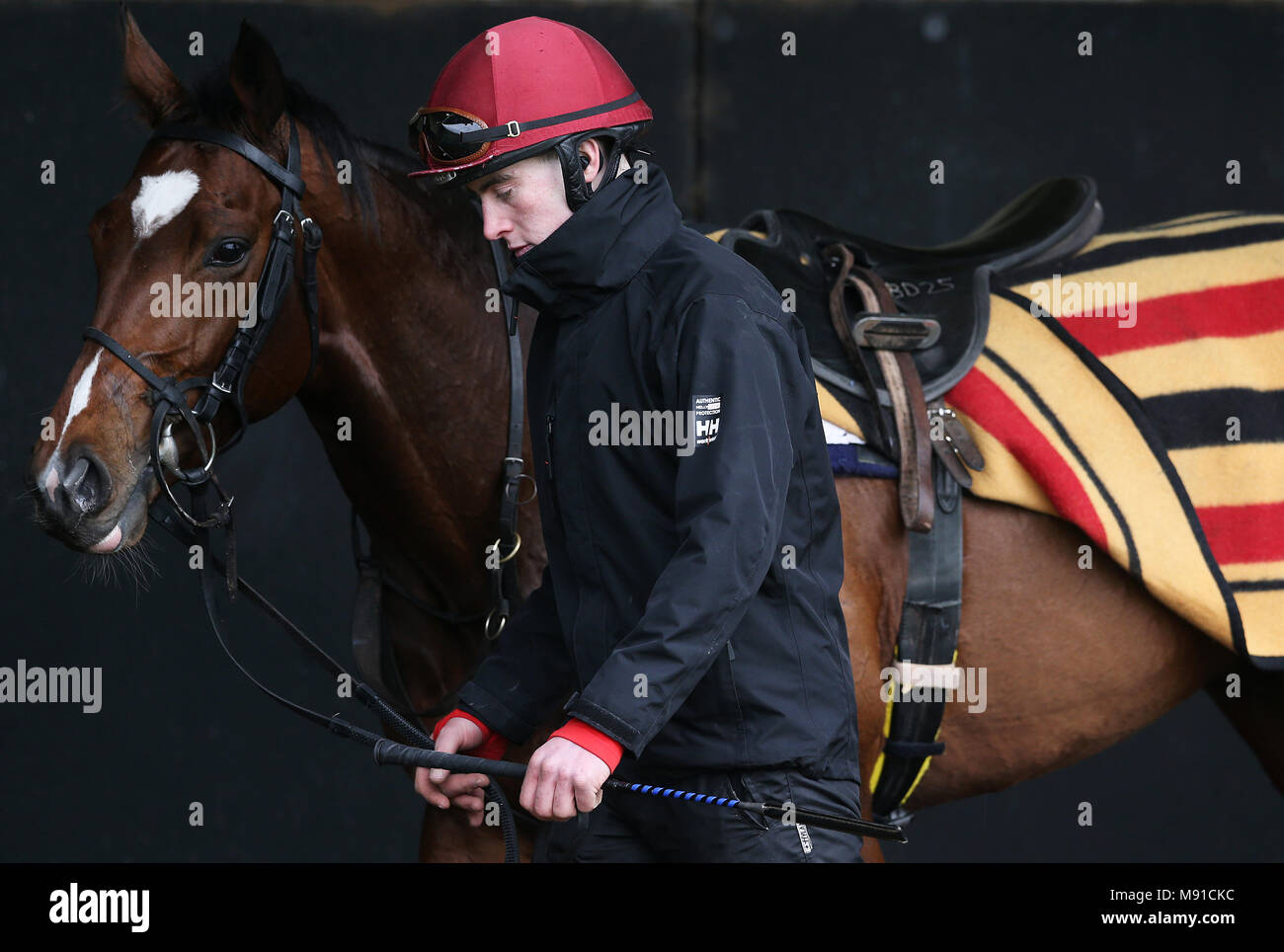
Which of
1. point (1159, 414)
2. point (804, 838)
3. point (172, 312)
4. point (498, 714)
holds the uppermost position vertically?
point (172, 312)

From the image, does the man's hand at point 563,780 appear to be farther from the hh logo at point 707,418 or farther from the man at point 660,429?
the hh logo at point 707,418

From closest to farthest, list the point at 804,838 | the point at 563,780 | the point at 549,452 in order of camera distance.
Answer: the point at 563,780, the point at 804,838, the point at 549,452

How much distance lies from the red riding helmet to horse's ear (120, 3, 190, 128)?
2.24 ft

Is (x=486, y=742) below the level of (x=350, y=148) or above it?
below

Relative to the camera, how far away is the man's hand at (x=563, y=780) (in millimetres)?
1294

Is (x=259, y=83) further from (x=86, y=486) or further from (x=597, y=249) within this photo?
(x=597, y=249)

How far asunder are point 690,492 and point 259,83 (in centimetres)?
104

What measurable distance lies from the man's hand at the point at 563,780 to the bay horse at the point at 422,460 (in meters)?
0.83

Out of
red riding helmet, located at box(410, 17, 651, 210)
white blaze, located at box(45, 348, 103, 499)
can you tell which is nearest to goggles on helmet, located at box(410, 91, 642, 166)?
red riding helmet, located at box(410, 17, 651, 210)

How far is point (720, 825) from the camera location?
151cm

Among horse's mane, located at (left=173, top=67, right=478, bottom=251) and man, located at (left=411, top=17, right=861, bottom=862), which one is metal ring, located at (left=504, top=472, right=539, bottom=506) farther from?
man, located at (left=411, top=17, right=861, bottom=862)

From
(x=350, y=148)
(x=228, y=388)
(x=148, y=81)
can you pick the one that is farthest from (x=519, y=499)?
(x=148, y=81)

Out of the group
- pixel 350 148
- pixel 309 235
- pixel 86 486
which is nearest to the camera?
pixel 86 486
